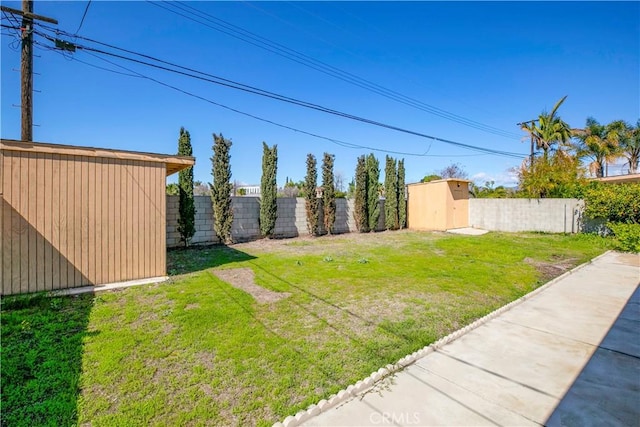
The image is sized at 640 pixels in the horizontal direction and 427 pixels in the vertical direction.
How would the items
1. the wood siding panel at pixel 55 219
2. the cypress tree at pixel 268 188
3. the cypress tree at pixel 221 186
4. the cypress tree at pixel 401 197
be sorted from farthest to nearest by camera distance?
the cypress tree at pixel 401 197
the cypress tree at pixel 268 188
the cypress tree at pixel 221 186
the wood siding panel at pixel 55 219

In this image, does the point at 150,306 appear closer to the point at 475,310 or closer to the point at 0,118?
the point at 475,310

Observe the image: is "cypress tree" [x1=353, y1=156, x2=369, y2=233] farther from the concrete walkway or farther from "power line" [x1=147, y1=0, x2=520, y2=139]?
the concrete walkway

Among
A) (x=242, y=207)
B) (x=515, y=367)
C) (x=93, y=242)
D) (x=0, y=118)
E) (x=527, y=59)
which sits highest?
(x=527, y=59)

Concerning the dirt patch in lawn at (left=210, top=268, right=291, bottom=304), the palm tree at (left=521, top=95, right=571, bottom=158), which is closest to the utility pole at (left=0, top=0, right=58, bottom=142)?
the dirt patch in lawn at (left=210, top=268, right=291, bottom=304)

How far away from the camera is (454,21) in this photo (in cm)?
957

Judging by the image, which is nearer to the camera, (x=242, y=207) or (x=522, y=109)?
(x=242, y=207)

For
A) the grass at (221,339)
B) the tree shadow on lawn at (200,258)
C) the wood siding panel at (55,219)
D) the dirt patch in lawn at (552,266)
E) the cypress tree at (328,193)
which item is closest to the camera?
the grass at (221,339)

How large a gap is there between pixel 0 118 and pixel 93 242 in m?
3.49

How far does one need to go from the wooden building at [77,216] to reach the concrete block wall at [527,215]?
594 inches

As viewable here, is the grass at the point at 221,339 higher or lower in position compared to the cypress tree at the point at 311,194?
lower

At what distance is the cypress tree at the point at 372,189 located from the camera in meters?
14.5

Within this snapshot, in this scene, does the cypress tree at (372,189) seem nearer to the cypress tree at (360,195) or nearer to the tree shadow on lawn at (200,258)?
the cypress tree at (360,195)

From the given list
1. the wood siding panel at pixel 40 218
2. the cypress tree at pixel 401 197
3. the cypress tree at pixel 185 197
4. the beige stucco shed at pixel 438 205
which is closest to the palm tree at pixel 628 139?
the beige stucco shed at pixel 438 205

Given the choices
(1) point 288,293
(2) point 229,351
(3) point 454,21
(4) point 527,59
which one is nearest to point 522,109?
(4) point 527,59
